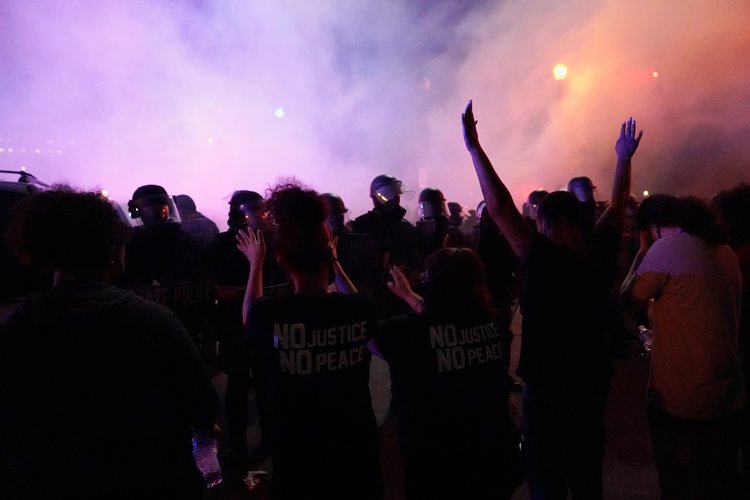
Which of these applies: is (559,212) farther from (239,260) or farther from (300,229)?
(239,260)

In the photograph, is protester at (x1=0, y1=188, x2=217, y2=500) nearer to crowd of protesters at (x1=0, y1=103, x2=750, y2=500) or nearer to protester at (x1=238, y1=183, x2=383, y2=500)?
crowd of protesters at (x1=0, y1=103, x2=750, y2=500)

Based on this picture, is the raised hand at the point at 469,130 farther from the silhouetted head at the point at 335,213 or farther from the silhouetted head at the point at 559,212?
the silhouetted head at the point at 335,213

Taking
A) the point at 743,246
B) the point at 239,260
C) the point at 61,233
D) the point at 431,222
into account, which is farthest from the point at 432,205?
the point at 61,233

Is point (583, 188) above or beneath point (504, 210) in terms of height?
above

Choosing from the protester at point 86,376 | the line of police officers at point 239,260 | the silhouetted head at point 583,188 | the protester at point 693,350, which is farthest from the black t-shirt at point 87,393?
the silhouetted head at point 583,188

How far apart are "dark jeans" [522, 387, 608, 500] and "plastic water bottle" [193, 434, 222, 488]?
1.27 meters

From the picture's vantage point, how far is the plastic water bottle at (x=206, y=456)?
1.52 metres

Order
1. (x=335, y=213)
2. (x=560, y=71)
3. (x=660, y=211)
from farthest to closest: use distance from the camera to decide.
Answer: (x=560, y=71) < (x=335, y=213) < (x=660, y=211)

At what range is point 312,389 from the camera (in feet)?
4.91

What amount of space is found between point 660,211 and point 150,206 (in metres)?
3.19

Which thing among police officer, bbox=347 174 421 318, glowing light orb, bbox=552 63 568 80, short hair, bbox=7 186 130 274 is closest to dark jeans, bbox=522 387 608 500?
short hair, bbox=7 186 130 274

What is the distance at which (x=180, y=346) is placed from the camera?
4.25 ft

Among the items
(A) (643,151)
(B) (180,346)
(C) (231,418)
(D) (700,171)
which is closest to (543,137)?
(A) (643,151)

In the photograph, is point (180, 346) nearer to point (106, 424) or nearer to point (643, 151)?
point (106, 424)
